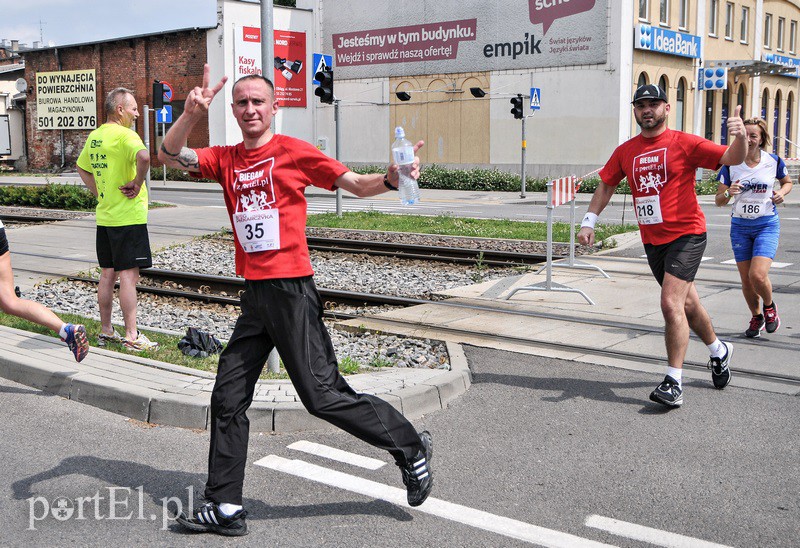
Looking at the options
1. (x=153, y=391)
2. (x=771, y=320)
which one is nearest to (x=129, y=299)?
(x=153, y=391)

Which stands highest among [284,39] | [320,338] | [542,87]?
[284,39]

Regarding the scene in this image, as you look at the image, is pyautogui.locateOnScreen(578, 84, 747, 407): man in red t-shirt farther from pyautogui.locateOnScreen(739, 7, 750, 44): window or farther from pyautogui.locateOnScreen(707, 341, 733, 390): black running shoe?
pyautogui.locateOnScreen(739, 7, 750, 44): window

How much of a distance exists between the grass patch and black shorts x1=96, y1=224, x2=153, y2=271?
29.5 ft

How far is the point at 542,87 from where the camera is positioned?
3306 centimetres

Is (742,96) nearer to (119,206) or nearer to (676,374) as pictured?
(676,374)

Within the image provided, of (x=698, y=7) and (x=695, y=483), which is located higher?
(x=698, y=7)

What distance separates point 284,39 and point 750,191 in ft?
112

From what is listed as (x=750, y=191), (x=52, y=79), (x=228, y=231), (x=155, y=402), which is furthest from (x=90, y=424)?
(x=52, y=79)

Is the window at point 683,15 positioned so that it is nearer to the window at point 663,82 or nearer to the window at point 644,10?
the window at point 663,82

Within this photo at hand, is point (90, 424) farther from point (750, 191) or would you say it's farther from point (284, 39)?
point (284, 39)

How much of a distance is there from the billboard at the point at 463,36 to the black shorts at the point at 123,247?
26.8m

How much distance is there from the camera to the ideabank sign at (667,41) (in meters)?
31.4

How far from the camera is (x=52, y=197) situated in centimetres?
2286

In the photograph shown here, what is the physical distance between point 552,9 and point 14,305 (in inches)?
1155
